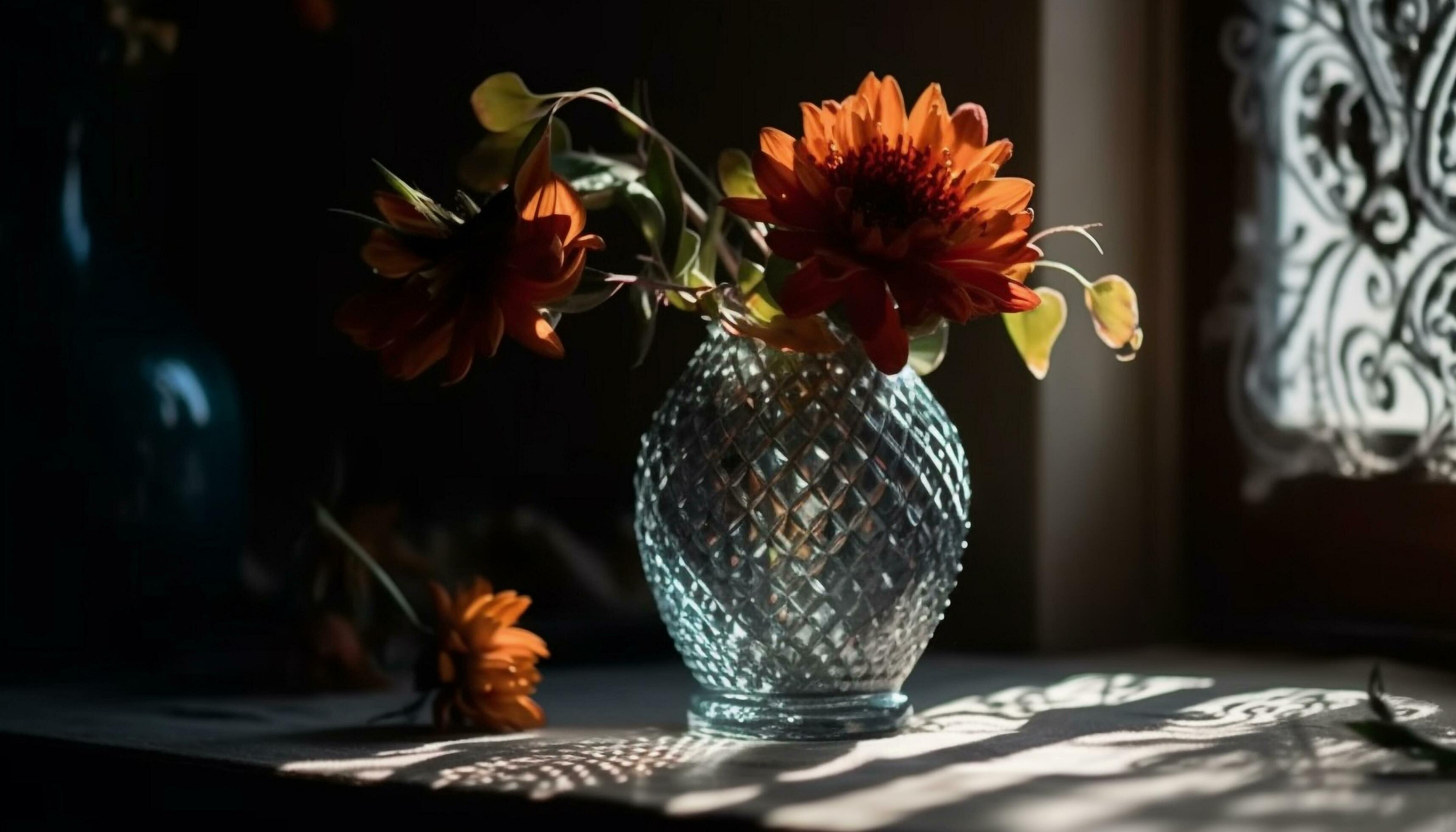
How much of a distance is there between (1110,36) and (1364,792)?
75 cm

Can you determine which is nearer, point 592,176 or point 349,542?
point 592,176

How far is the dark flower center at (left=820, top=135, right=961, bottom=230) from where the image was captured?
86cm

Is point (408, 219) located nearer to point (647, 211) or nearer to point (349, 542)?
point (647, 211)

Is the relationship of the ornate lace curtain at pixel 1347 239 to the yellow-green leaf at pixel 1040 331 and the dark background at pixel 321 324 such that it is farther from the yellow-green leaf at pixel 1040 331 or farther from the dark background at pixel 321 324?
the yellow-green leaf at pixel 1040 331

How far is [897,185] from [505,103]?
0.24 metres

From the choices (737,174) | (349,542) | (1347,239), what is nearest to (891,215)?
(737,174)

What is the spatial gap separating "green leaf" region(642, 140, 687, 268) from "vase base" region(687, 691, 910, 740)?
0.24m

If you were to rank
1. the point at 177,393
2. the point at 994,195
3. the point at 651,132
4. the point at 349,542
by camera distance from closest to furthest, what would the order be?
the point at 994,195
the point at 651,132
the point at 349,542
the point at 177,393

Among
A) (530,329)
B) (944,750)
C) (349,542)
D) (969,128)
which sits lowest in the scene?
(944,750)

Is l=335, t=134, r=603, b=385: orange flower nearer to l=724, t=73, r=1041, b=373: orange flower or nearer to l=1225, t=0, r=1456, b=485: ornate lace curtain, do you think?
l=724, t=73, r=1041, b=373: orange flower

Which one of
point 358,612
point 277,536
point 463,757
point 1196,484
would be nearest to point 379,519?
point 358,612

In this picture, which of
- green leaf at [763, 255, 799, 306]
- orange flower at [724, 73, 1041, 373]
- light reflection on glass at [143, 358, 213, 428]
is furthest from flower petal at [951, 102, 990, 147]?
light reflection on glass at [143, 358, 213, 428]

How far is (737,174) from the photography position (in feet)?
3.20

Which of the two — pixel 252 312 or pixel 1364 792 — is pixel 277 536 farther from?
pixel 1364 792
